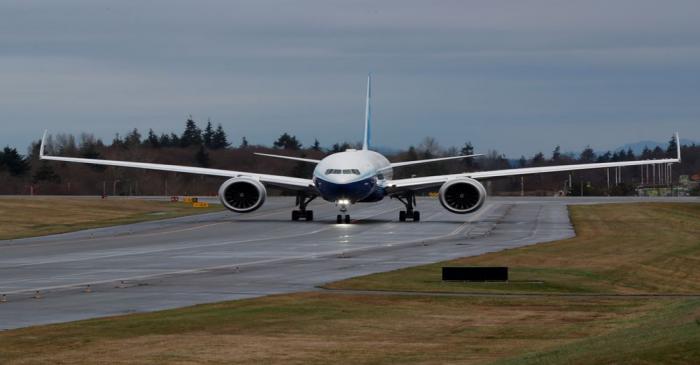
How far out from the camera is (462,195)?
71.1 meters

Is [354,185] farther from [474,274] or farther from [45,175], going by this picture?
[45,175]

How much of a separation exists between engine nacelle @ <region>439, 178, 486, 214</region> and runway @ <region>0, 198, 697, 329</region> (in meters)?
1.12

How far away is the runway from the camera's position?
3238 cm

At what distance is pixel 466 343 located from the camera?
24.2 metres

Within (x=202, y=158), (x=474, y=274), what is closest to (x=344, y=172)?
(x=474, y=274)

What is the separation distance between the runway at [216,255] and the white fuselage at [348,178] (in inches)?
71.1

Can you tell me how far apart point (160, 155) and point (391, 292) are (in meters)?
144

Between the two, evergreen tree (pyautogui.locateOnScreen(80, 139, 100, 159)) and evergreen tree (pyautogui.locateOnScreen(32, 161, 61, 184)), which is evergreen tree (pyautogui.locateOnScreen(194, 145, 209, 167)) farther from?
evergreen tree (pyautogui.locateOnScreen(32, 161, 61, 184))

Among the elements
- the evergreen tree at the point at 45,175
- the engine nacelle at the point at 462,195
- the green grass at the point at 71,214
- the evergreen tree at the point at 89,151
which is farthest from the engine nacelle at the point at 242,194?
the evergreen tree at the point at 89,151

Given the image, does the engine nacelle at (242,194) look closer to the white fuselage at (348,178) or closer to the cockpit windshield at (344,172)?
the white fuselage at (348,178)

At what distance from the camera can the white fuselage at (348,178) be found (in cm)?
6919

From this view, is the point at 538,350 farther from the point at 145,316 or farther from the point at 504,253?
the point at 504,253

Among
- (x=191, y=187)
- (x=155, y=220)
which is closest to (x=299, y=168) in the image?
(x=191, y=187)

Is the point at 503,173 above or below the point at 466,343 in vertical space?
above
